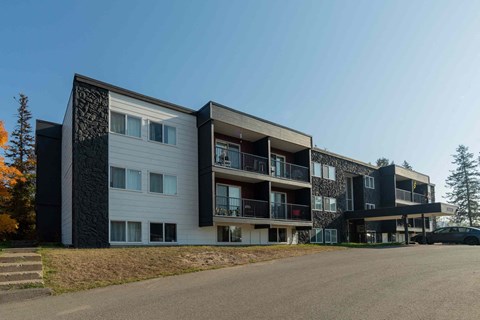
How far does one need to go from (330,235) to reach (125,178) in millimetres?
18870

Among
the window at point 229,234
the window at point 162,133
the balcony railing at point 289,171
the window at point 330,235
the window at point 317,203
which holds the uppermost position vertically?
the window at point 162,133

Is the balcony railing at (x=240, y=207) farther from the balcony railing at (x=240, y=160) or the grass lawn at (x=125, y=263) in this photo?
the grass lawn at (x=125, y=263)

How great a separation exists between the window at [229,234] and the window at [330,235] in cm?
1028

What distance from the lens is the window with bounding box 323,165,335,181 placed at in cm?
3322

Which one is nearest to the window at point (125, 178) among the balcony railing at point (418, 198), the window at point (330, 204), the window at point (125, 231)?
the window at point (125, 231)

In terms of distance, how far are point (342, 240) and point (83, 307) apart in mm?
27452

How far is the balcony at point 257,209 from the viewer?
2322 cm

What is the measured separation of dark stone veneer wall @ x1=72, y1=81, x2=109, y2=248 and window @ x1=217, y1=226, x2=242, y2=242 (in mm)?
6996

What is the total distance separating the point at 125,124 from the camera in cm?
2031

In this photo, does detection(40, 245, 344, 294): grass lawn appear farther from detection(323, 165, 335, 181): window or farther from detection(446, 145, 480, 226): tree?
detection(446, 145, 480, 226): tree

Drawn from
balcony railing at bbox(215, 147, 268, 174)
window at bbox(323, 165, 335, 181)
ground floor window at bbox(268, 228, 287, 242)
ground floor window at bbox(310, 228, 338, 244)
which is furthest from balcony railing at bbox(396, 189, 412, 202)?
balcony railing at bbox(215, 147, 268, 174)

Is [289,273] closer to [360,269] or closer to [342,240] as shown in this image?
[360,269]

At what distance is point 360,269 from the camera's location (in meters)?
13.7

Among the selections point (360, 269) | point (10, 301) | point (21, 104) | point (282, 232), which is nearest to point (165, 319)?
point (10, 301)
